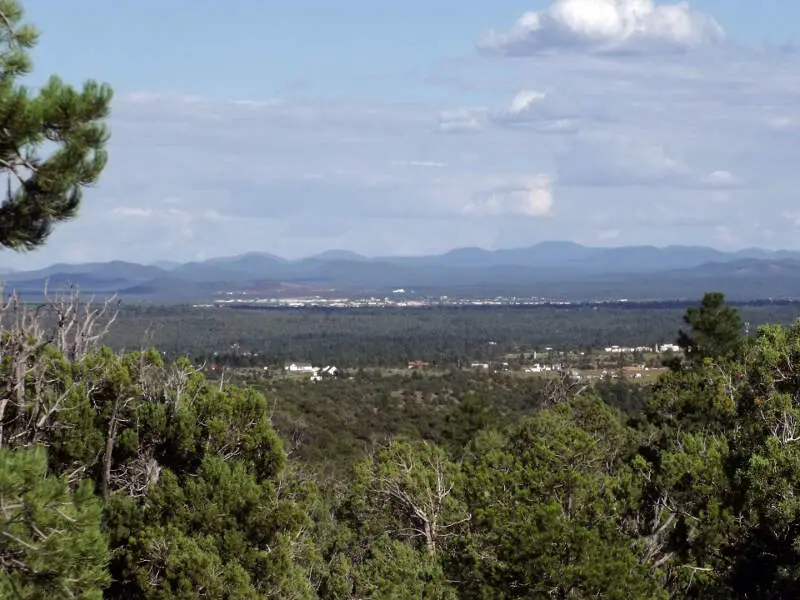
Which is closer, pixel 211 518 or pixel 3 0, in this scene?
pixel 3 0

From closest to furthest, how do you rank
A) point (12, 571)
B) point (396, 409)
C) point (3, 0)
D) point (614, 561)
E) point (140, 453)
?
1. point (12, 571)
2. point (3, 0)
3. point (614, 561)
4. point (140, 453)
5. point (396, 409)

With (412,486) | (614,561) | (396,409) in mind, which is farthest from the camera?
(396,409)

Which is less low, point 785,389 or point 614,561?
point 785,389

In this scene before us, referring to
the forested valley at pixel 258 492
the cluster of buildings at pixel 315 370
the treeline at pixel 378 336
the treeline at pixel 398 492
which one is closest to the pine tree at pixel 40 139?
the forested valley at pixel 258 492

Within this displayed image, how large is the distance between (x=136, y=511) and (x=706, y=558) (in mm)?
7932

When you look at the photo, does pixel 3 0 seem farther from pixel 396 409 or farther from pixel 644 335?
pixel 644 335

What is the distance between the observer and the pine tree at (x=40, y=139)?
970cm

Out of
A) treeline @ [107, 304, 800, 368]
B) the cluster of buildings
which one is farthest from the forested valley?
treeline @ [107, 304, 800, 368]

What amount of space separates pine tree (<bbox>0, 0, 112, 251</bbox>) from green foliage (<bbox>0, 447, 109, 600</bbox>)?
2.37 m

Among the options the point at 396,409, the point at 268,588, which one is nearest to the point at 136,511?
the point at 268,588

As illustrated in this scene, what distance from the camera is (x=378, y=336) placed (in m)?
163

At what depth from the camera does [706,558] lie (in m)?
15.3

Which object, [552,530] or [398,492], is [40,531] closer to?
[552,530]

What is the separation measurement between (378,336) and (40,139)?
15321 centimetres
